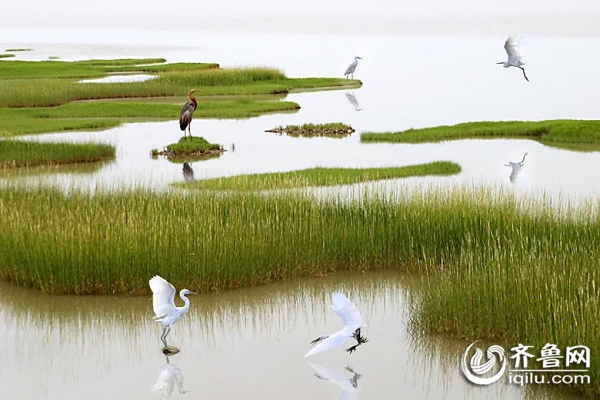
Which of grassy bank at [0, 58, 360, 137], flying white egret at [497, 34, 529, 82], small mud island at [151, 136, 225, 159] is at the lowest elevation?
small mud island at [151, 136, 225, 159]

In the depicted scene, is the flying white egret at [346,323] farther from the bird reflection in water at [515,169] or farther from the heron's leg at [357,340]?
the bird reflection in water at [515,169]

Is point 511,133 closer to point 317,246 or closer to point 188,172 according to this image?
point 188,172

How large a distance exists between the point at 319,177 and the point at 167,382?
1137cm

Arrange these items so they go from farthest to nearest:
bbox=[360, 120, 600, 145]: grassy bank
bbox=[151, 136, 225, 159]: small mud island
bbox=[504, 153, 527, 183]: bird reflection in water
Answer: bbox=[360, 120, 600, 145]: grassy bank
bbox=[151, 136, 225, 159]: small mud island
bbox=[504, 153, 527, 183]: bird reflection in water

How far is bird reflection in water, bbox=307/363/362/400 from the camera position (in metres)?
10.1

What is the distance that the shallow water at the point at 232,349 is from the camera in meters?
10.3

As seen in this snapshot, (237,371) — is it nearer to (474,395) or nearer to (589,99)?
(474,395)

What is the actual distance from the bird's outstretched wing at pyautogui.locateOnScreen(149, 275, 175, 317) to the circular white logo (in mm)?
2998

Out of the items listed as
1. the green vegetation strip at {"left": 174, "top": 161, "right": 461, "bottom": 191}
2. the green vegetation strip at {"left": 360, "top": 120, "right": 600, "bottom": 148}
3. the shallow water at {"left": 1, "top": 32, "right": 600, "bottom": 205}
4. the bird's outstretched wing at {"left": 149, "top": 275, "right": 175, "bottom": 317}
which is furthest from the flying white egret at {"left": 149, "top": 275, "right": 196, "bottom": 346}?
the green vegetation strip at {"left": 360, "top": 120, "right": 600, "bottom": 148}

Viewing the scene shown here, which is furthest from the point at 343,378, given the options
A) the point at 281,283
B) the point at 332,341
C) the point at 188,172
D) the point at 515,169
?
the point at 188,172

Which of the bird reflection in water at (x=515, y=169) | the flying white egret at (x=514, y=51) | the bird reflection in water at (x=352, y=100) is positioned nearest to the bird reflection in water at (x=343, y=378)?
the flying white egret at (x=514, y=51)

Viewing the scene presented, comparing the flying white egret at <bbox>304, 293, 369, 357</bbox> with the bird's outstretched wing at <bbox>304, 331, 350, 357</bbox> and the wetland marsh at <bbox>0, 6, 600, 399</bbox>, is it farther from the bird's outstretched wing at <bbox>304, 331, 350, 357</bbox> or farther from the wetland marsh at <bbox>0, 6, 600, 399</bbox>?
the wetland marsh at <bbox>0, 6, 600, 399</bbox>

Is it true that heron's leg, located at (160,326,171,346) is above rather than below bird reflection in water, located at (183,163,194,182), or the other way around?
below

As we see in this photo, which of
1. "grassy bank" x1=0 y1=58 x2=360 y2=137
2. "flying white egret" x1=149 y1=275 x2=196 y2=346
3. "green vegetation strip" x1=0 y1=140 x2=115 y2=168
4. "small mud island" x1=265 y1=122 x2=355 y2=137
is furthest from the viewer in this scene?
"grassy bank" x1=0 y1=58 x2=360 y2=137
